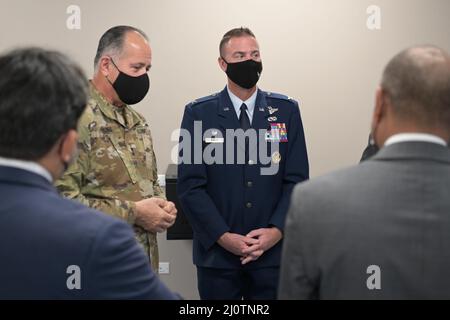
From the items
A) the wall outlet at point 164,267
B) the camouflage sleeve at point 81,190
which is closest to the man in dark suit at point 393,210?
the camouflage sleeve at point 81,190

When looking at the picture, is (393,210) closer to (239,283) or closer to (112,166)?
(112,166)

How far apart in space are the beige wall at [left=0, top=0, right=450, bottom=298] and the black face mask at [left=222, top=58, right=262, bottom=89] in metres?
1.01

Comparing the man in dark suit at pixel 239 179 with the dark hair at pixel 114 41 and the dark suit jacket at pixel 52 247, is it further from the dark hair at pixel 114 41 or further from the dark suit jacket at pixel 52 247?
the dark suit jacket at pixel 52 247

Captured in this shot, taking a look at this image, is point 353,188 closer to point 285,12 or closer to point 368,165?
point 368,165

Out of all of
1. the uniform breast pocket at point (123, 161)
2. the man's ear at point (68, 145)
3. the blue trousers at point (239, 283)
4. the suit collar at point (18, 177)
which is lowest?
the blue trousers at point (239, 283)

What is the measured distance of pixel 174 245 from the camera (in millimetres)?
3914

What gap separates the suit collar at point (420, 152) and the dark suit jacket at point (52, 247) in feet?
2.05

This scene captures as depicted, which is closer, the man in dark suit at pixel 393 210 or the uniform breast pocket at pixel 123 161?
the man in dark suit at pixel 393 210

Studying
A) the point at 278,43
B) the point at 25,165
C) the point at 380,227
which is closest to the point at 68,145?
the point at 25,165

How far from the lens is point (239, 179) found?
2717 mm

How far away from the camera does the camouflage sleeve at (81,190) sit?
2.12 metres

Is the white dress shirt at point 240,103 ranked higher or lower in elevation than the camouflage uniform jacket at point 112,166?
higher

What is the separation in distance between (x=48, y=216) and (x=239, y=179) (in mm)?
1628
